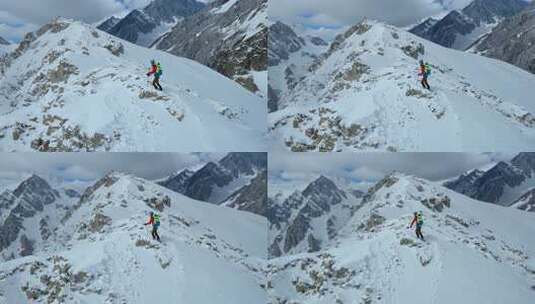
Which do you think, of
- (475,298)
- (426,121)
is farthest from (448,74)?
(475,298)

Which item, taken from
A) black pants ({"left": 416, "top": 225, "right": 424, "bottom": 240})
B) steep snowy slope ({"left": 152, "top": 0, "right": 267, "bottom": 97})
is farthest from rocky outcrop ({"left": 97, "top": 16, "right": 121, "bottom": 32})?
black pants ({"left": 416, "top": 225, "right": 424, "bottom": 240})

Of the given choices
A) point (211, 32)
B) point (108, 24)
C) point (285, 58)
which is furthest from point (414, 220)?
point (108, 24)

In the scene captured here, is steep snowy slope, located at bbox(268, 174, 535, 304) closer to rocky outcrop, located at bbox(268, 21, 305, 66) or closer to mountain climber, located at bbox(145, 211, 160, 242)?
mountain climber, located at bbox(145, 211, 160, 242)

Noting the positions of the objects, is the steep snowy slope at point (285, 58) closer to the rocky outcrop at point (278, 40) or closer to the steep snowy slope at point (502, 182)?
the rocky outcrop at point (278, 40)

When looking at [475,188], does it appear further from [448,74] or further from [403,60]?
[403,60]

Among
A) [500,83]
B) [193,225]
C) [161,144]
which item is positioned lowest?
[193,225]

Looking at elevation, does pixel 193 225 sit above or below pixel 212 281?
above
